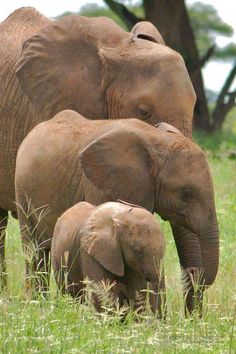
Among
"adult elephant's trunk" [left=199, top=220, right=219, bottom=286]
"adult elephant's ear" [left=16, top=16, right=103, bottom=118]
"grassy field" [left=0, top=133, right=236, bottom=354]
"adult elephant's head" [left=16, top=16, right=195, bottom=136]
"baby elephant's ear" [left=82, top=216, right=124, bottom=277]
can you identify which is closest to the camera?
"grassy field" [left=0, top=133, right=236, bottom=354]

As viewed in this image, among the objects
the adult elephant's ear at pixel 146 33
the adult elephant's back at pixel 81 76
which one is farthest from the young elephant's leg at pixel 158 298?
the adult elephant's ear at pixel 146 33

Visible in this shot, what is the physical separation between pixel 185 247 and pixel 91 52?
180 centimetres

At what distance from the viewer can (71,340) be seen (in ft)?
22.4

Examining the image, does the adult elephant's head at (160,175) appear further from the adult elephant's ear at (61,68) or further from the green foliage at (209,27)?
the green foliage at (209,27)

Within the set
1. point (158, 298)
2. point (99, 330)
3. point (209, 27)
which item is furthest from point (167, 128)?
point (209, 27)

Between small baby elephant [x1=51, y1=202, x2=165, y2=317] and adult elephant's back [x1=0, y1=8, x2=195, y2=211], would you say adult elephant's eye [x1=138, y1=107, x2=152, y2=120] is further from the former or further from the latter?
small baby elephant [x1=51, y1=202, x2=165, y2=317]

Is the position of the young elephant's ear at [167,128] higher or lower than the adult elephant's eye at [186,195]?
higher

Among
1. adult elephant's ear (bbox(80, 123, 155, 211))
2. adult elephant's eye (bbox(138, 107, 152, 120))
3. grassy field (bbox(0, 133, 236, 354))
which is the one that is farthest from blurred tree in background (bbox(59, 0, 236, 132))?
grassy field (bbox(0, 133, 236, 354))

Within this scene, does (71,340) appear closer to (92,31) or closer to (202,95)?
(92,31)

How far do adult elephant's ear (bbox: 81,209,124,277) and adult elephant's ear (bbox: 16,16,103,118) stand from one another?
2.37 m

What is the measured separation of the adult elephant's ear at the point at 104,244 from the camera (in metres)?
7.82

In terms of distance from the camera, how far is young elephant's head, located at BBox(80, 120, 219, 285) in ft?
28.7

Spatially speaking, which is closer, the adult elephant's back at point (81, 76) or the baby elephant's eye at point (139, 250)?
the baby elephant's eye at point (139, 250)

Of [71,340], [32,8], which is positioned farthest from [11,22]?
[71,340]
